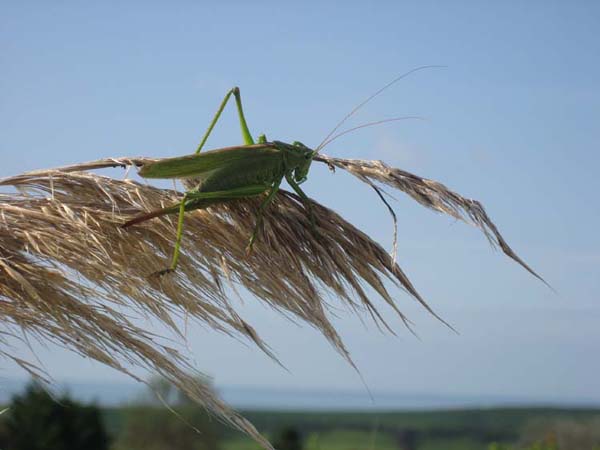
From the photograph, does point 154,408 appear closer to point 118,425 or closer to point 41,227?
point 118,425

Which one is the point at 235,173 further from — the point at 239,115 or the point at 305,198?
the point at 239,115

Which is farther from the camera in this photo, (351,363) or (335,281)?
(335,281)

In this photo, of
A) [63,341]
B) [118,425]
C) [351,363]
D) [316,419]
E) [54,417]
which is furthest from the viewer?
[316,419]

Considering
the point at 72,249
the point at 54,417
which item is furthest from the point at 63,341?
the point at 54,417

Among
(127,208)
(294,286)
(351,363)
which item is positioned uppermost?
(127,208)

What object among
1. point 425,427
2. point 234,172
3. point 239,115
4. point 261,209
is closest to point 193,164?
point 234,172

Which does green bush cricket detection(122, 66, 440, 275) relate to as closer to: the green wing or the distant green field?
the green wing

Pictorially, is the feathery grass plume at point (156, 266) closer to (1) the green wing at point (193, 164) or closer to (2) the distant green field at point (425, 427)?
(1) the green wing at point (193, 164)

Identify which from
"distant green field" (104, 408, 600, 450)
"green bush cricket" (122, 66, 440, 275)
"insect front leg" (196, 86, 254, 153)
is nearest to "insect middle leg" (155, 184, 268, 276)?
"green bush cricket" (122, 66, 440, 275)
